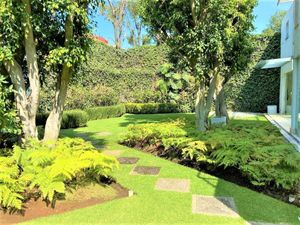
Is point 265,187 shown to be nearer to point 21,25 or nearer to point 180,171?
point 180,171

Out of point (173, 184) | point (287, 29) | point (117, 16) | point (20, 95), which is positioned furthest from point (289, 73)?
point (117, 16)

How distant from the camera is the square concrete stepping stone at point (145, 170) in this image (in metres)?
5.78

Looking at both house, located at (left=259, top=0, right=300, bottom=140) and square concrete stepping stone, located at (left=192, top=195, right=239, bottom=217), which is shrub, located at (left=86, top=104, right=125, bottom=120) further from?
square concrete stepping stone, located at (left=192, top=195, right=239, bottom=217)

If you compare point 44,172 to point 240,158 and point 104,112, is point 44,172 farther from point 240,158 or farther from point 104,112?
point 104,112

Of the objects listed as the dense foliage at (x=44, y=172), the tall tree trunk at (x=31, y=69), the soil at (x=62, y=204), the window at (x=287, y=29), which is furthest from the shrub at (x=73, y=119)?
the window at (x=287, y=29)

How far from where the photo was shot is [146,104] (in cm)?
1939

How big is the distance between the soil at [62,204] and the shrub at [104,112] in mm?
11193

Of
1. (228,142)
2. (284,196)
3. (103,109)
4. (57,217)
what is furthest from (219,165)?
(103,109)

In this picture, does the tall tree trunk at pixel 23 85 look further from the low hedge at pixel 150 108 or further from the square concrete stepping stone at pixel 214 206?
the low hedge at pixel 150 108

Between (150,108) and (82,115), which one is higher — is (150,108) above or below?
below

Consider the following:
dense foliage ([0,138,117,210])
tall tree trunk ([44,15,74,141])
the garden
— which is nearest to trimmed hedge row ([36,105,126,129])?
the garden

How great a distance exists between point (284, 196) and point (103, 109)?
509 inches

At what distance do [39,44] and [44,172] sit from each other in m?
3.33

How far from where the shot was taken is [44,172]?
13.6 ft
